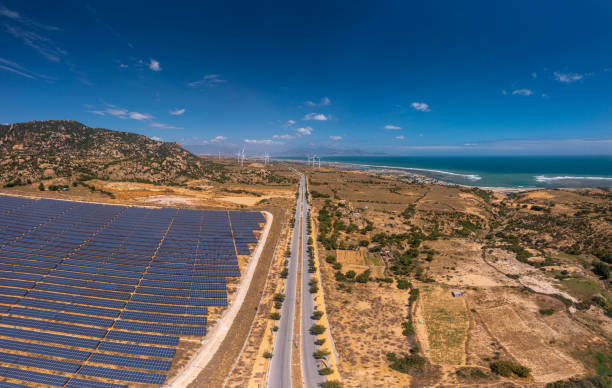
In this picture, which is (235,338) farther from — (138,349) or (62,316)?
(62,316)

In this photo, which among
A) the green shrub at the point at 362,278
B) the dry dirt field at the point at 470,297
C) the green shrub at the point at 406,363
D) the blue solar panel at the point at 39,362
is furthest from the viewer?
the green shrub at the point at 362,278

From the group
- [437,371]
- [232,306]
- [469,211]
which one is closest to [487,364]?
[437,371]

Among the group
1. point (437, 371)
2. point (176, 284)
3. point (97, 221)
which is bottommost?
point (437, 371)

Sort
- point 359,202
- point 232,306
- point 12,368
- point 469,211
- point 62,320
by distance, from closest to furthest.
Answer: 1. point 12,368
2. point 62,320
3. point 232,306
4. point 469,211
5. point 359,202

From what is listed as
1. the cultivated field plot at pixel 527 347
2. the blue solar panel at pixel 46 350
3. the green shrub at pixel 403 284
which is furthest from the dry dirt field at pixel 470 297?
the blue solar panel at pixel 46 350

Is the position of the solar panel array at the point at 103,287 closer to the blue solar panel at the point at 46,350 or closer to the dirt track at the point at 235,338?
the blue solar panel at the point at 46,350

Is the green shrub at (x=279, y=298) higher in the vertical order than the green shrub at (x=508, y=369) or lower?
higher

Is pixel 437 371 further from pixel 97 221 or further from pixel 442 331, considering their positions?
pixel 97 221
